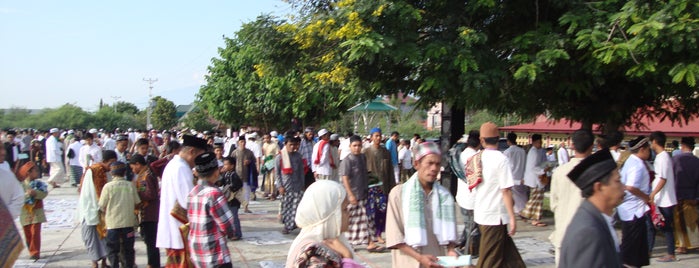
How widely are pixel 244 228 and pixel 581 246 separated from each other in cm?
867

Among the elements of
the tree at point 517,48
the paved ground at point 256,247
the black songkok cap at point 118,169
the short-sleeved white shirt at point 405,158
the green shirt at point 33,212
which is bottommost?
the paved ground at point 256,247

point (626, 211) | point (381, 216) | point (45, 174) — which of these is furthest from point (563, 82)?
point (45, 174)

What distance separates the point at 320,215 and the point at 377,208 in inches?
241

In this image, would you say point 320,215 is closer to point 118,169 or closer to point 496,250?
point 496,250

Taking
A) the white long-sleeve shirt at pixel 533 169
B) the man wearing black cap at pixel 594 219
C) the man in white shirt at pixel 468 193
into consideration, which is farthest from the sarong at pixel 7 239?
the white long-sleeve shirt at pixel 533 169

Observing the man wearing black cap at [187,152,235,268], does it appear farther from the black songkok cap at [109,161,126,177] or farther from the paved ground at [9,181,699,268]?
the black songkok cap at [109,161,126,177]

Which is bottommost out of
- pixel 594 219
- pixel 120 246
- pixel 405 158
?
Answer: pixel 120 246

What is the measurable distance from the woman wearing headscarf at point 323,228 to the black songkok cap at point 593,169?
1270mm

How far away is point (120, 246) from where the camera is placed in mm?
7242

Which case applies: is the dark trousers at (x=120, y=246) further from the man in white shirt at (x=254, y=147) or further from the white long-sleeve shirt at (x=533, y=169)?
the man in white shirt at (x=254, y=147)

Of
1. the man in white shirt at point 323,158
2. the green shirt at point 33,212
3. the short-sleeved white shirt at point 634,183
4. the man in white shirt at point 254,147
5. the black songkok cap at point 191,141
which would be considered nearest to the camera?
the black songkok cap at point 191,141

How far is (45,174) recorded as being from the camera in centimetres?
2250

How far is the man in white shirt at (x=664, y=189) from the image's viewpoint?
7.83m

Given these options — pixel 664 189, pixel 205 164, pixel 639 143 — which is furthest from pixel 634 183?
pixel 205 164
